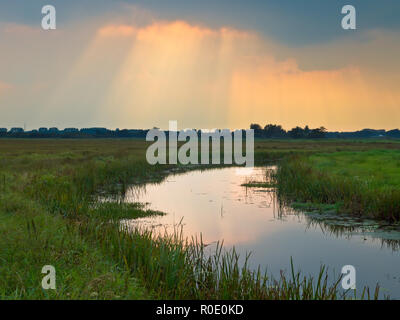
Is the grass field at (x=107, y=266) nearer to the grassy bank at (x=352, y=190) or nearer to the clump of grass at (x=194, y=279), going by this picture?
the clump of grass at (x=194, y=279)

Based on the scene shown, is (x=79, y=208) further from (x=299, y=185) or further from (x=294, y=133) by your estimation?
(x=294, y=133)

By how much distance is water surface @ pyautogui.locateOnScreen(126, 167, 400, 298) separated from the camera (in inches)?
459

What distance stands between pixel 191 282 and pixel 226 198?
1627 centimetres

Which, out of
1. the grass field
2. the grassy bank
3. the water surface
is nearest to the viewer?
the grass field

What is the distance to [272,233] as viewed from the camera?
16.0 meters

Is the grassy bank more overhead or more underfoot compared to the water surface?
more overhead

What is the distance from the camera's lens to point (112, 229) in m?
11.6

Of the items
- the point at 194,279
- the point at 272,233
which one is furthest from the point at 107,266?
the point at 272,233

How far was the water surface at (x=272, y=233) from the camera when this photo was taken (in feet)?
38.2
